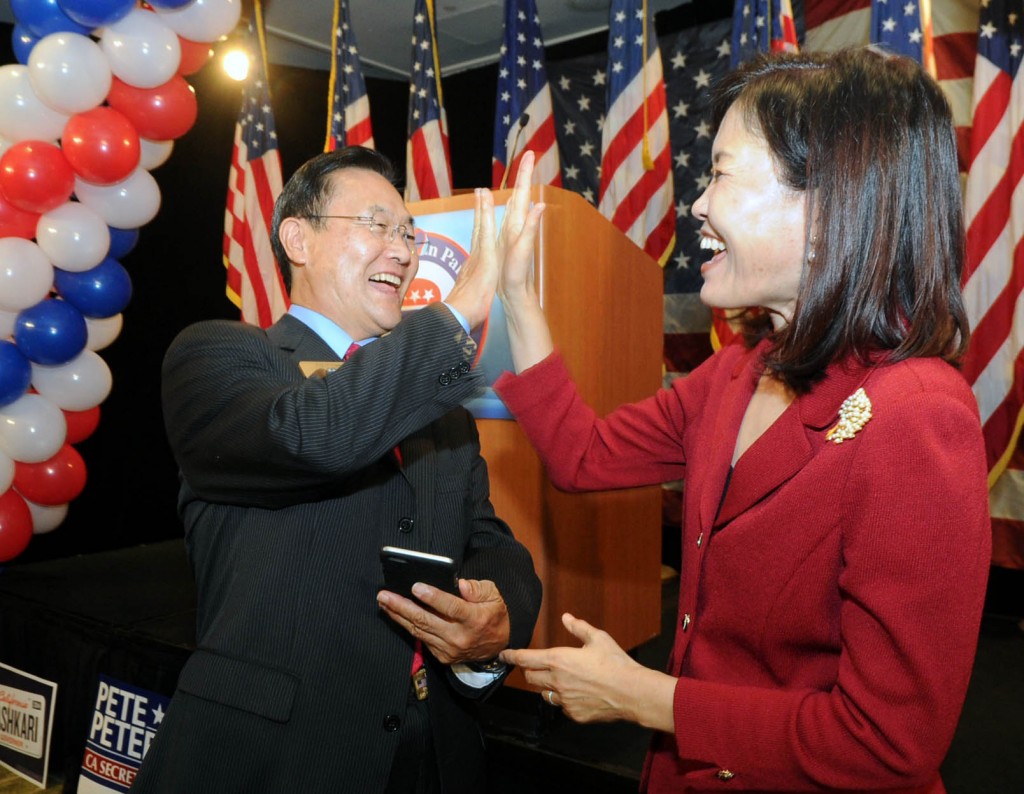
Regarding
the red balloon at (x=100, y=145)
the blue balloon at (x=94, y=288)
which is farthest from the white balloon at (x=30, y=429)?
the red balloon at (x=100, y=145)

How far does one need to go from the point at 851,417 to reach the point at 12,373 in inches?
133

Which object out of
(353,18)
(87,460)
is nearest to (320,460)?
(87,460)

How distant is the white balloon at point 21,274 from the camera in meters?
3.04

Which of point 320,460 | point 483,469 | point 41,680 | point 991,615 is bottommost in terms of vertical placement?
point 991,615

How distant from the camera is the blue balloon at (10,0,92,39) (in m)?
3.08

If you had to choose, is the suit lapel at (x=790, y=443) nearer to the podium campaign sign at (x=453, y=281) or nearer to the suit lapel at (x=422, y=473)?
the suit lapel at (x=422, y=473)

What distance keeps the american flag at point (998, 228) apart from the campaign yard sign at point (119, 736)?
3.37m

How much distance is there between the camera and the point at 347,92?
4.42 meters

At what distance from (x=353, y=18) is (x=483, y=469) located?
472cm

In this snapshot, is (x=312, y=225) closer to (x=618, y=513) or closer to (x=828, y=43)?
(x=618, y=513)

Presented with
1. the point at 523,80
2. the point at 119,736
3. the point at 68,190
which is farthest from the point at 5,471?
the point at 523,80

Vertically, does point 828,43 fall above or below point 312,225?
above

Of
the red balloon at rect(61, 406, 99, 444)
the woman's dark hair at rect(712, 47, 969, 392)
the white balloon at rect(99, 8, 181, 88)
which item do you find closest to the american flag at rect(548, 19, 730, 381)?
the white balloon at rect(99, 8, 181, 88)

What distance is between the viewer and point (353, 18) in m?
5.25
